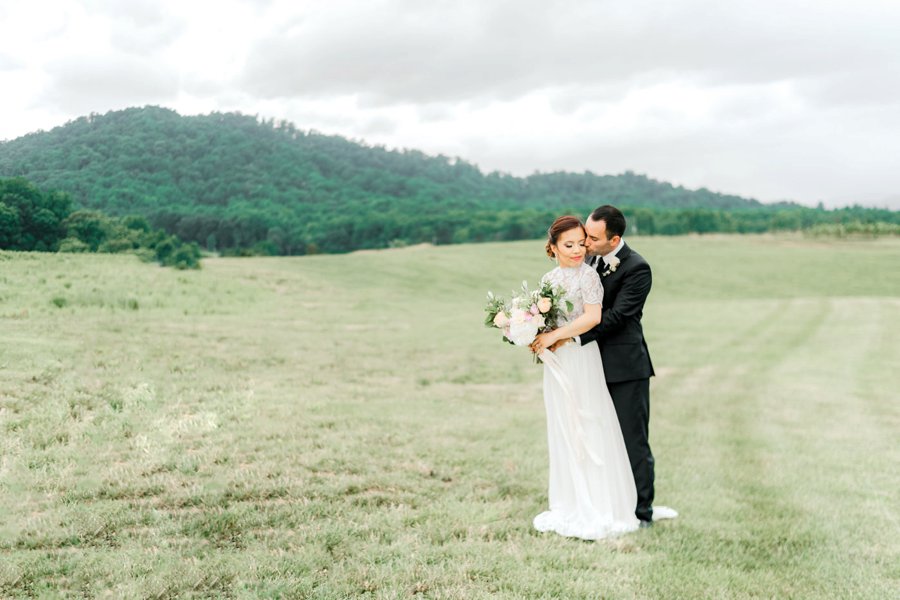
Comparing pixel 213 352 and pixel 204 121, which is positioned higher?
pixel 204 121

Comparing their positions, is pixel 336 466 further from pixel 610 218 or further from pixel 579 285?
pixel 610 218

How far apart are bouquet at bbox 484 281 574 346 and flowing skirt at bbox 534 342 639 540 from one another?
441 mm

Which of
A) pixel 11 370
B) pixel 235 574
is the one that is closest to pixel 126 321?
pixel 11 370

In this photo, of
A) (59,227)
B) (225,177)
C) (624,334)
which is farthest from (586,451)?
(225,177)

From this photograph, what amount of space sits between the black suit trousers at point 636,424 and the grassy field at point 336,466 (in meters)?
0.60

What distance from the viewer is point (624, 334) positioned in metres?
6.49

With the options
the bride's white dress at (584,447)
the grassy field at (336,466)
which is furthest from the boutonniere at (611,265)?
the grassy field at (336,466)

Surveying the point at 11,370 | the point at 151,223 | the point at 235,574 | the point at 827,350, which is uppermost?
the point at 151,223

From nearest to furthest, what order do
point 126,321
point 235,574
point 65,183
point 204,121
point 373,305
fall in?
point 235,574 < point 65,183 < point 126,321 < point 204,121 < point 373,305

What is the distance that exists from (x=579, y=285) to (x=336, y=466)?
4.05m

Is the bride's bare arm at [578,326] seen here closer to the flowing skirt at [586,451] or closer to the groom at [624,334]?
the groom at [624,334]

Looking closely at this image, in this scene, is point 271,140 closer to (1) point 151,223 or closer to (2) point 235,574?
(1) point 151,223

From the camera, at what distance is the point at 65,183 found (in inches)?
380

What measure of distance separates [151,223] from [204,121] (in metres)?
2.35
